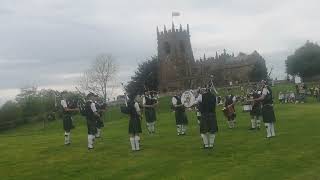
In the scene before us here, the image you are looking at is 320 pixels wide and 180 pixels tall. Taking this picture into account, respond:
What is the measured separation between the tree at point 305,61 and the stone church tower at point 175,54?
Result: 34475 millimetres

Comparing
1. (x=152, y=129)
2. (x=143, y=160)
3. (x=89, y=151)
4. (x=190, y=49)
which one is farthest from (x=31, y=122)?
(x=190, y=49)

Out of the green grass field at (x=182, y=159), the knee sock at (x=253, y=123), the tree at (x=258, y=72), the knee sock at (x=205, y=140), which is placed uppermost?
the tree at (x=258, y=72)

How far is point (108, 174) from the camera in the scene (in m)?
17.4

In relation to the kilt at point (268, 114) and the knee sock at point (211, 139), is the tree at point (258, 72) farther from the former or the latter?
the knee sock at point (211, 139)

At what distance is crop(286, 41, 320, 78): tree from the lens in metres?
102

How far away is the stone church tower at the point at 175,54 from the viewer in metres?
136

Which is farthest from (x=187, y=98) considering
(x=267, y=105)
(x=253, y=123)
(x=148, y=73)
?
(x=148, y=73)

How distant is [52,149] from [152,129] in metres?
7.17

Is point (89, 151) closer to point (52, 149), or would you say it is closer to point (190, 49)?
point (52, 149)

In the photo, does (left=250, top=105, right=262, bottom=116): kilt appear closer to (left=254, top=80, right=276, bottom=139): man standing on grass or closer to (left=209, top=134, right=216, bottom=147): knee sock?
(left=254, top=80, right=276, bottom=139): man standing on grass

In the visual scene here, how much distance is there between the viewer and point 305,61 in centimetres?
10356

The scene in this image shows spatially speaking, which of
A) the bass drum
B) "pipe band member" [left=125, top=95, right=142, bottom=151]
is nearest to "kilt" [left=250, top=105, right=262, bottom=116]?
the bass drum

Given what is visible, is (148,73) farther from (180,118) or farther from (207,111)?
(207,111)

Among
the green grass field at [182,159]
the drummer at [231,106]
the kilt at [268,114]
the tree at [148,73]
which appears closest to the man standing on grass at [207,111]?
the green grass field at [182,159]
